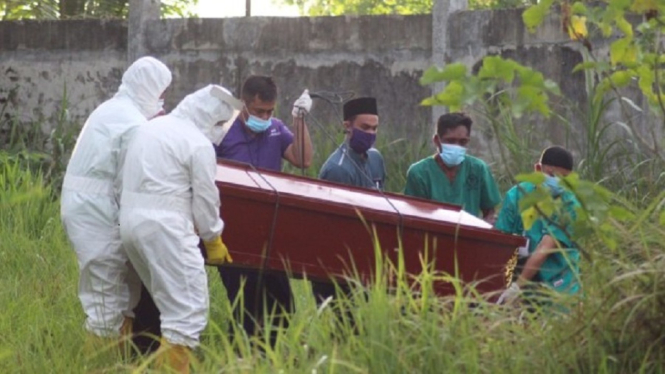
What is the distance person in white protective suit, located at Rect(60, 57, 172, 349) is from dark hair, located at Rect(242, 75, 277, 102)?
0.93 meters

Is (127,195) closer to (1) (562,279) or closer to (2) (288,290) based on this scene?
(2) (288,290)

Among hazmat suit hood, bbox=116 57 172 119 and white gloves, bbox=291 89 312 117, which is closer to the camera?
hazmat suit hood, bbox=116 57 172 119

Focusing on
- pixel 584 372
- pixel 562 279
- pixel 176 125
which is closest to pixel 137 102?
pixel 176 125

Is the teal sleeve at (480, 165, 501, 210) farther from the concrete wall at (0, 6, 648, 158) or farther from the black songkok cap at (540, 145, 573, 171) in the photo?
the concrete wall at (0, 6, 648, 158)

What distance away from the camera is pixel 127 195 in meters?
8.59

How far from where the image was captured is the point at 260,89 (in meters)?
10.1

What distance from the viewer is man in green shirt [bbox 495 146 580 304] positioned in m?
6.89

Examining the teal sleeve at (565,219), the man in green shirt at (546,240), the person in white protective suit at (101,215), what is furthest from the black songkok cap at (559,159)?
the person in white protective suit at (101,215)

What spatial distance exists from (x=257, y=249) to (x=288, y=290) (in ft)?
4.77

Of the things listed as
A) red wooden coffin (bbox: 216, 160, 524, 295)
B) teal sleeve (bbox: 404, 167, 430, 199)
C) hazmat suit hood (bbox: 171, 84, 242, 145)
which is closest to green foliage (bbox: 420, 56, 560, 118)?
red wooden coffin (bbox: 216, 160, 524, 295)

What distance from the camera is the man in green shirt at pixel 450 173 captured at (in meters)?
9.89

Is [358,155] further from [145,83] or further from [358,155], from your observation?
[145,83]

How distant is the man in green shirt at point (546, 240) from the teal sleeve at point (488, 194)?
87 centimetres

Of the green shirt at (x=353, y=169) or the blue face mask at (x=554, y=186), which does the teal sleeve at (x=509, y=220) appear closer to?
the green shirt at (x=353, y=169)
